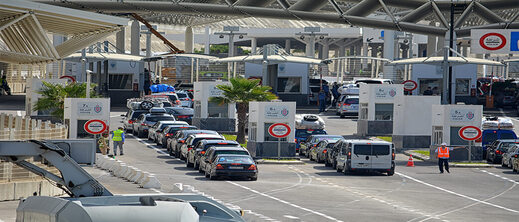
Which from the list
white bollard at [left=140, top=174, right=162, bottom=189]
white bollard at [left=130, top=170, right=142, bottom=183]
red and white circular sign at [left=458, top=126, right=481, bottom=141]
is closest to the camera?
white bollard at [left=140, top=174, right=162, bottom=189]

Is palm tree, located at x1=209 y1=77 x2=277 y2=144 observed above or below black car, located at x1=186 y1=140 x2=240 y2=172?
above

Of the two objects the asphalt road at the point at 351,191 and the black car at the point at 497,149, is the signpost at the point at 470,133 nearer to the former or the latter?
the black car at the point at 497,149

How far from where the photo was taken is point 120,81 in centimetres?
7538

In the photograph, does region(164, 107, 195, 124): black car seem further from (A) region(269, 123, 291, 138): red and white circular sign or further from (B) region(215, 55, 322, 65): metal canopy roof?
(B) region(215, 55, 322, 65): metal canopy roof

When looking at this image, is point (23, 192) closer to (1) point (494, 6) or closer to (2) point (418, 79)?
(1) point (494, 6)

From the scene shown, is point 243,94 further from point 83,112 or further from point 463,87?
point 463,87

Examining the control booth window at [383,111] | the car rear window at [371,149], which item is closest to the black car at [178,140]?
the car rear window at [371,149]

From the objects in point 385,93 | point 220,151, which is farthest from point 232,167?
point 385,93

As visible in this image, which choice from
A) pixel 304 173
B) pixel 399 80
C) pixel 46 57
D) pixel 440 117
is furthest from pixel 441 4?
pixel 399 80

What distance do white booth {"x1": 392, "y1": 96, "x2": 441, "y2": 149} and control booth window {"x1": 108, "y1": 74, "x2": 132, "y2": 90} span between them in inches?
1226

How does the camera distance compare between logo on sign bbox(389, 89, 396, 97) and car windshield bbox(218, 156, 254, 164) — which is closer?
car windshield bbox(218, 156, 254, 164)

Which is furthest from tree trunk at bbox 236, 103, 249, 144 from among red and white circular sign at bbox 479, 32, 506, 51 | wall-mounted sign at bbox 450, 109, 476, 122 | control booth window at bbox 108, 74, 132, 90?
control booth window at bbox 108, 74, 132, 90

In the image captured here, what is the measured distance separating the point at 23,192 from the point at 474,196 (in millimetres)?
13299

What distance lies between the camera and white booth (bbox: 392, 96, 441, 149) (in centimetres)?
4831
